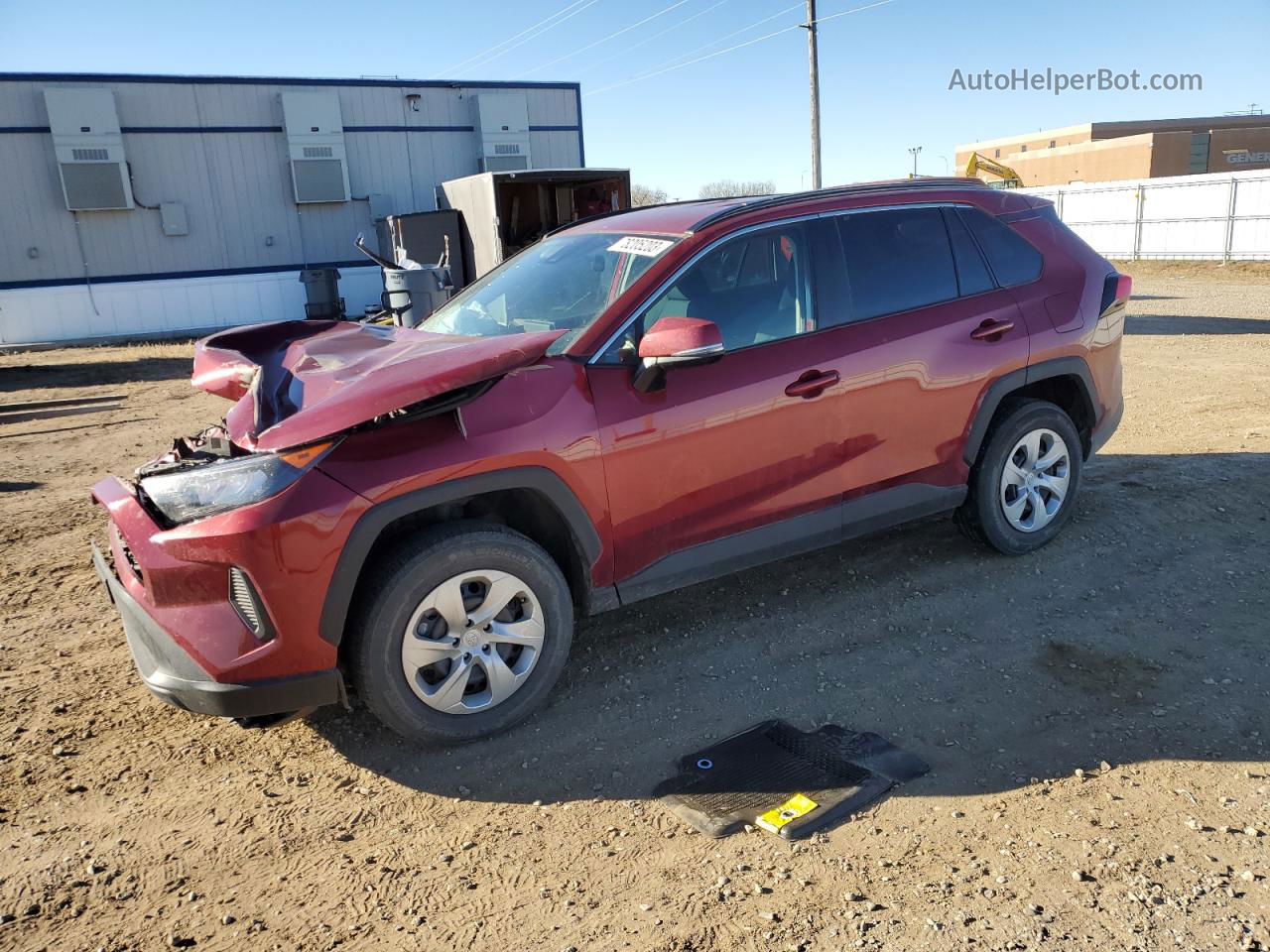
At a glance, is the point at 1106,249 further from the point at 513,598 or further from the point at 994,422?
the point at 513,598

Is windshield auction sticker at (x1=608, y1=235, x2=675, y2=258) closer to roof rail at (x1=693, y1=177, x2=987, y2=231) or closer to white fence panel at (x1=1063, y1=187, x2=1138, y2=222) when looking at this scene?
roof rail at (x1=693, y1=177, x2=987, y2=231)

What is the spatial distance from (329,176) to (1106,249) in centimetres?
2303

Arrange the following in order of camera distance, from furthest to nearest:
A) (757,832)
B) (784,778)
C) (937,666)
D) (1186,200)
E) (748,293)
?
1. (1186,200)
2. (748,293)
3. (937,666)
4. (784,778)
5. (757,832)

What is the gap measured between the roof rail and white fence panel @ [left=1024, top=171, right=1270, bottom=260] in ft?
76.5

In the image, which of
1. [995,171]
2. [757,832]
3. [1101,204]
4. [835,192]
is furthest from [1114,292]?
[995,171]

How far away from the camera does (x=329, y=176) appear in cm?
2303

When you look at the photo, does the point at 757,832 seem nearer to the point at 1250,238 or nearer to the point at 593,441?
the point at 593,441

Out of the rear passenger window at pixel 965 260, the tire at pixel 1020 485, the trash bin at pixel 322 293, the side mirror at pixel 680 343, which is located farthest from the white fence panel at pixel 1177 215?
the side mirror at pixel 680 343

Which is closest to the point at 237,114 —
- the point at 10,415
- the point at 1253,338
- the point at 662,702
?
the point at 10,415

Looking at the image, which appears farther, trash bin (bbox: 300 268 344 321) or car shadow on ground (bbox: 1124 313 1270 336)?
trash bin (bbox: 300 268 344 321)

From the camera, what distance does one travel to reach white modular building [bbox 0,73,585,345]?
20672mm

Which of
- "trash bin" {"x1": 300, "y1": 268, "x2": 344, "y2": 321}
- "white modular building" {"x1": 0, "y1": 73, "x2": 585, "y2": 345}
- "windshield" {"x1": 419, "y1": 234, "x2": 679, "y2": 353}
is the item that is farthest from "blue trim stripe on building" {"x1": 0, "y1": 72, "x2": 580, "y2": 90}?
"windshield" {"x1": 419, "y1": 234, "x2": 679, "y2": 353}

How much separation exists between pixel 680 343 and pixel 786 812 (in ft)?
5.34

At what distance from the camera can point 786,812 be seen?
2895mm
